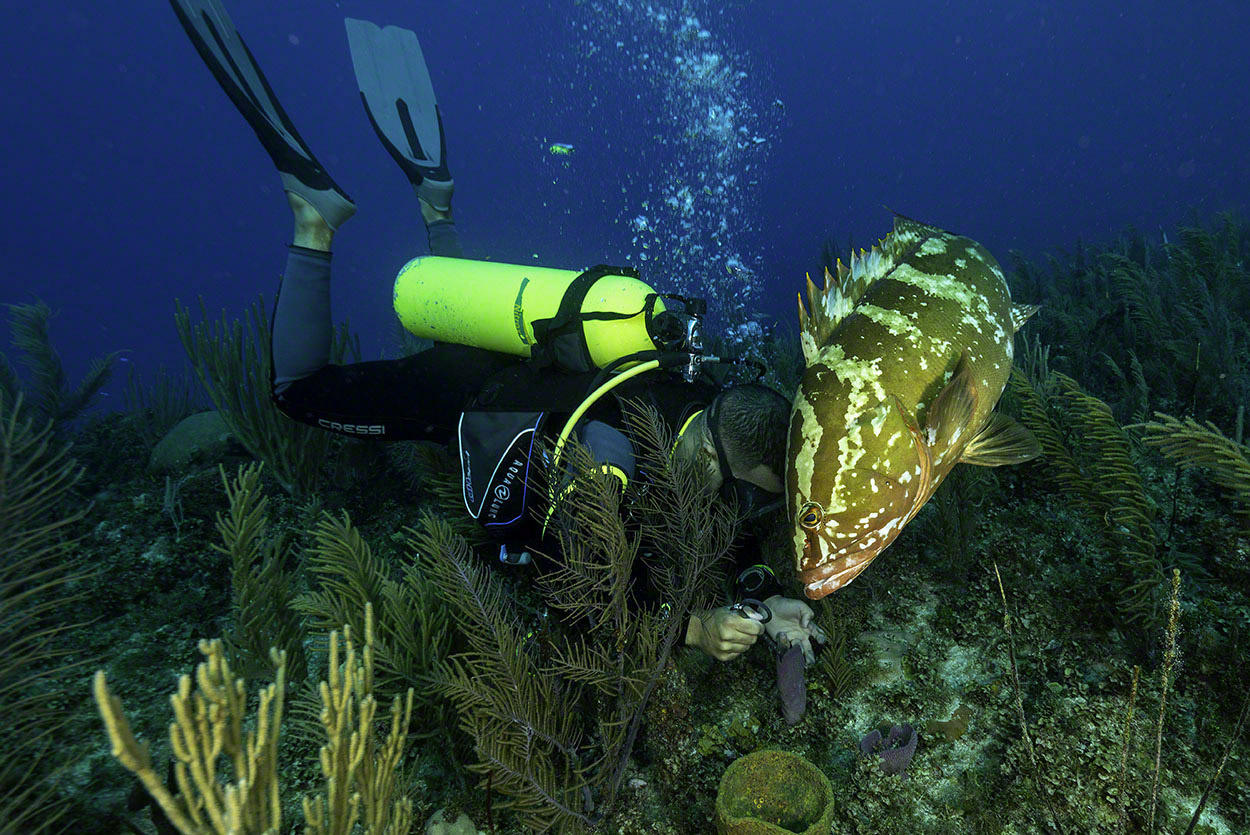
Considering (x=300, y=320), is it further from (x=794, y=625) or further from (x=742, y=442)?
(x=794, y=625)

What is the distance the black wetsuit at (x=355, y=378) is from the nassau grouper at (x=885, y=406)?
2118 millimetres

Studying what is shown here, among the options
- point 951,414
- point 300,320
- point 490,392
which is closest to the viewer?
point 951,414

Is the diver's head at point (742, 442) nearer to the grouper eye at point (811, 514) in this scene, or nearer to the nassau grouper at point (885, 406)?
the nassau grouper at point (885, 406)

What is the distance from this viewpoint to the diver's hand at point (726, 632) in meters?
2.32

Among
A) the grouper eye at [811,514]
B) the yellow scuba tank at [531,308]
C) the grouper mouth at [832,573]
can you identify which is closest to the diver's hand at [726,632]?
the grouper mouth at [832,573]

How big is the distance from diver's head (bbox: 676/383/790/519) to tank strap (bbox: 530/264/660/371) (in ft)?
2.31

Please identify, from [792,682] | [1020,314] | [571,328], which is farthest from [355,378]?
[1020,314]

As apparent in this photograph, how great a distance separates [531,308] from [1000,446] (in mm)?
2518

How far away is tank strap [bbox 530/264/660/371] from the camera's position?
318 centimetres

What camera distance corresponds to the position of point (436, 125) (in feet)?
18.5

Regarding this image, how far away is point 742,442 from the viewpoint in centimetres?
266

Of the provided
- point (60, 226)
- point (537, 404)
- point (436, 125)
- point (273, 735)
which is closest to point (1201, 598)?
point (537, 404)

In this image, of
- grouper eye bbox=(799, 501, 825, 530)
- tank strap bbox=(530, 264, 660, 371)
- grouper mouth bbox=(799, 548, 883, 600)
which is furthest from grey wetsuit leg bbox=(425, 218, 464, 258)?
grouper mouth bbox=(799, 548, 883, 600)

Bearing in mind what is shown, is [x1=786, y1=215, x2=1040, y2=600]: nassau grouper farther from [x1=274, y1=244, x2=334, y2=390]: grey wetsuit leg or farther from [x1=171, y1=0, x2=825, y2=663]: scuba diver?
[x1=274, y1=244, x2=334, y2=390]: grey wetsuit leg
